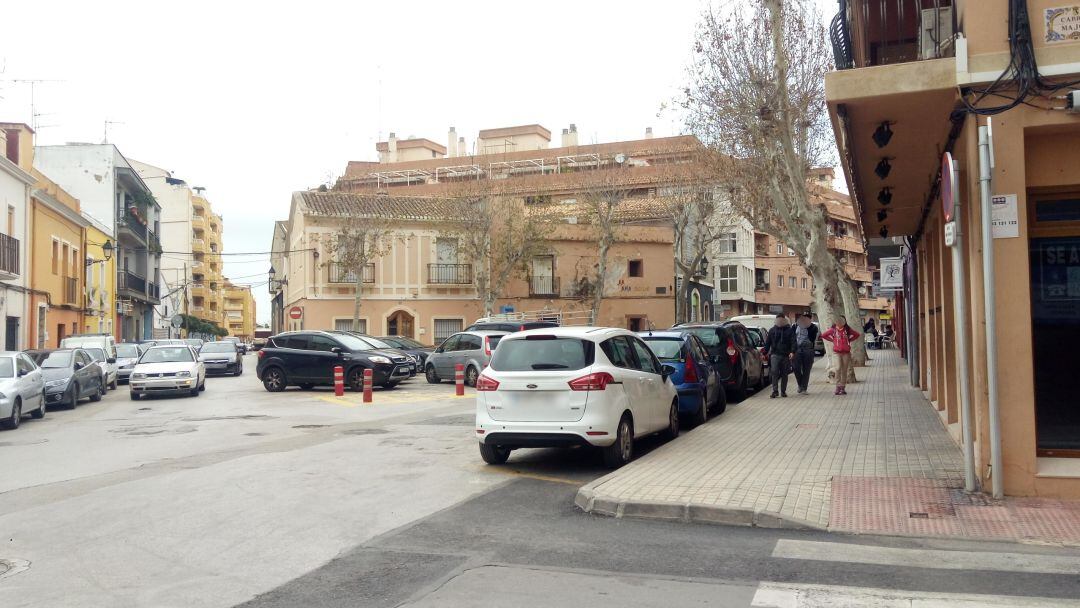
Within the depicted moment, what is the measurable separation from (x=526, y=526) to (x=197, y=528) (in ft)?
9.49

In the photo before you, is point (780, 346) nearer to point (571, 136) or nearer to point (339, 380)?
point (339, 380)

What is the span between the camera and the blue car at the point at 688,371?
1417cm

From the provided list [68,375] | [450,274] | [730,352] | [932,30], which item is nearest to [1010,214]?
[932,30]

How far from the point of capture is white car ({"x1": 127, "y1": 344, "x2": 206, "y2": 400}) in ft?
76.6

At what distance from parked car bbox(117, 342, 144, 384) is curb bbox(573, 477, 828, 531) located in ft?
87.8

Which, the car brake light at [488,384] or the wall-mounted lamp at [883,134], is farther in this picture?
the car brake light at [488,384]

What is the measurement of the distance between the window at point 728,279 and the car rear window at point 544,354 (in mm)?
55226

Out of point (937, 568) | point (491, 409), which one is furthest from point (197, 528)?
point (937, 568)

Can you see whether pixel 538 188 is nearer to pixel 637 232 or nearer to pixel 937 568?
pixel 637 232

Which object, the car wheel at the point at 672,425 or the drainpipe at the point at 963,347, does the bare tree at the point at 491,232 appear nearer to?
the car wheel at the point at 672,425

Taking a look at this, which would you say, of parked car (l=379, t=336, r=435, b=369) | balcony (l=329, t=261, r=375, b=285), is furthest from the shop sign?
balcony (l=329, t=261, r=375, b=285)

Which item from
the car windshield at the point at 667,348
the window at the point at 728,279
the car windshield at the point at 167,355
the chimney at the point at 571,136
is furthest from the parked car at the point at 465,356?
the chimney at the point at 571,136

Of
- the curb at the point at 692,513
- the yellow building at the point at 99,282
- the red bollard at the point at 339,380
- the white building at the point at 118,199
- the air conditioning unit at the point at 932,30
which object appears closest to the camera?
the curb at the point at 692,513

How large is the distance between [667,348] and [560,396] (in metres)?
5.04
